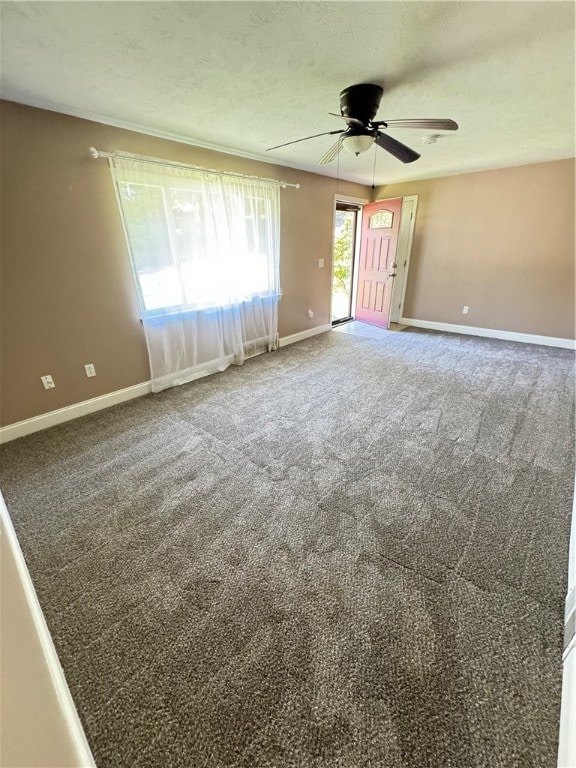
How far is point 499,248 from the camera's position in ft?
14.1

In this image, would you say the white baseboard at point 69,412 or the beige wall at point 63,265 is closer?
the beige wall at point 63,265

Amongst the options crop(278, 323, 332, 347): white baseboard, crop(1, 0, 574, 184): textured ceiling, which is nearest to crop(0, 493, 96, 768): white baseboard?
crop(1, 0, 574, 184): textured ceiling

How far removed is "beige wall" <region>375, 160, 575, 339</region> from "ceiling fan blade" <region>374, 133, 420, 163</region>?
9.61 feet

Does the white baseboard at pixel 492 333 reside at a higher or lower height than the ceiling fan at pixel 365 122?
lower

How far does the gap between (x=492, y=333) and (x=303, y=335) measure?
2931 mm

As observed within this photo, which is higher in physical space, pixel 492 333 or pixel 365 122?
pixel 365 122

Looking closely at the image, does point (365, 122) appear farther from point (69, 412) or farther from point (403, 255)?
point (403, 255)

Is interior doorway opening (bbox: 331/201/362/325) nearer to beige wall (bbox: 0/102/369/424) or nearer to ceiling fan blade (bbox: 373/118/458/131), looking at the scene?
beige wall (bbox: 0/102/369/424)

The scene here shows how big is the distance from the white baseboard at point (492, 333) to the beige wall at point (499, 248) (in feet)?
0.23

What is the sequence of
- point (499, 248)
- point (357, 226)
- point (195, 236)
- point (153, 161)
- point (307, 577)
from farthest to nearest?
point (357, 226) → point (499, 248) → point (195, 236) → point (153, 161) → point (307, 577)

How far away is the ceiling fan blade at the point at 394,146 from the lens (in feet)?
6.43

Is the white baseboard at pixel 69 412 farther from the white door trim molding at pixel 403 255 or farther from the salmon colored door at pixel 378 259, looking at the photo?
the white door trim molding at pixel 403 255

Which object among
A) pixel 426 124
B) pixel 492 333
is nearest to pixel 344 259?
pixel 492 333

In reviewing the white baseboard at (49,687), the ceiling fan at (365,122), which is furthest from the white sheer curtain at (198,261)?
the white baseboard at (49,687)
